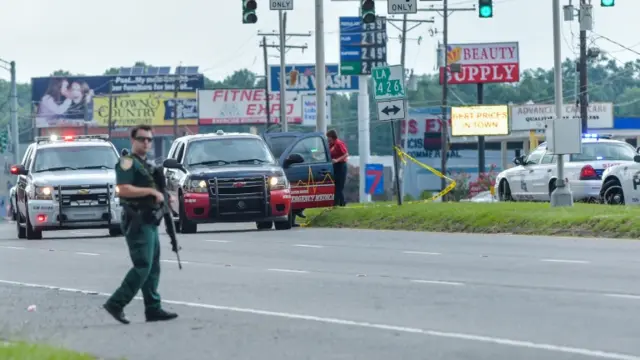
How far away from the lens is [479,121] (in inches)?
3332

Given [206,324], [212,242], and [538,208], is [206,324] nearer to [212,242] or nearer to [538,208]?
[212,242]

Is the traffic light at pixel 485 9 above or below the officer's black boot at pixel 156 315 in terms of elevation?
above

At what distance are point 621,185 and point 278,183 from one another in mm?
7448

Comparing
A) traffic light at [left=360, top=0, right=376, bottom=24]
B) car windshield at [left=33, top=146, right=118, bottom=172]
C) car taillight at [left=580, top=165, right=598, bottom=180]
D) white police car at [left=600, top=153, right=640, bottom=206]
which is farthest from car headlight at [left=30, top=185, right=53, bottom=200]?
car taillight at [left=580, top=165, right=598, bottom=180]

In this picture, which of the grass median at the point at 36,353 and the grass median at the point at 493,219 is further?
the grass median at the point at 493,219

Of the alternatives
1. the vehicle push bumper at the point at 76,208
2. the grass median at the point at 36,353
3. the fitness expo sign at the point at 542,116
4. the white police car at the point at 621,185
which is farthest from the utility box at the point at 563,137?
the fitness expo sign at the point at 542,116

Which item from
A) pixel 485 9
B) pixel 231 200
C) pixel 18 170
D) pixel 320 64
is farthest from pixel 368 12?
pixel 18 170

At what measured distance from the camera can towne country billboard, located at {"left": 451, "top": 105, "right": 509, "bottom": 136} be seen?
8356 cm

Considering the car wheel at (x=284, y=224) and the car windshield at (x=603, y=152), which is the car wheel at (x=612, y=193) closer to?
the car windshield at (x=603, y=152)

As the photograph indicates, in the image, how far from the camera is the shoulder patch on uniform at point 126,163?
45.1ft

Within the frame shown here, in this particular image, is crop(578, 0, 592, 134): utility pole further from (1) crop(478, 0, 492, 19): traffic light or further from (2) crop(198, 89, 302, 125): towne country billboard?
(2) crop(198, 89, 302, 125): towne country billboard

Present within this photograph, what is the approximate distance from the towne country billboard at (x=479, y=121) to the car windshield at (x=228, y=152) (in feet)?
172

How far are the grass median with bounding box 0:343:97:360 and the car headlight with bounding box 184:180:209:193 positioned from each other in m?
18.8

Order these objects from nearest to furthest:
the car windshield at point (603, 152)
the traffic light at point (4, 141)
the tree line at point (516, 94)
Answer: the car windshield at point (603, 152)
the traffic light at point (4, 141)
the tree line at point (516, 94)
